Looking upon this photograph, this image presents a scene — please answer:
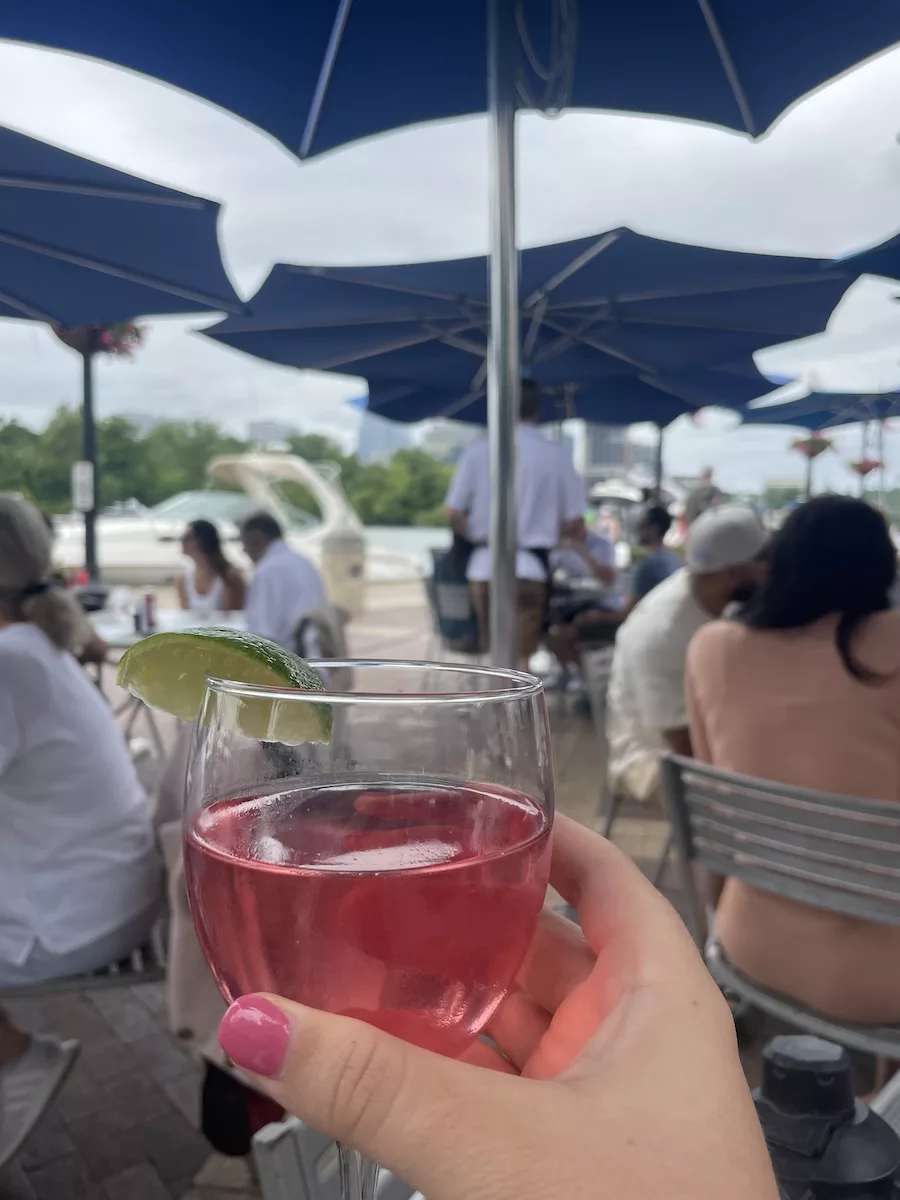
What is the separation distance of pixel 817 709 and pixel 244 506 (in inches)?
473

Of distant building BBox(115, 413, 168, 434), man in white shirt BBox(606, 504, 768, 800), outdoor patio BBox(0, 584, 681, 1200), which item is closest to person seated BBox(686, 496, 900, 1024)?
man in white shirt BBox(606, 504, 768, 800)

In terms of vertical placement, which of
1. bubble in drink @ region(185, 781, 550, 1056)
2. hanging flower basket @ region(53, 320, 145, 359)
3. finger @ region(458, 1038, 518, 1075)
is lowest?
finger @ region(458, 1038, 518, 1075)

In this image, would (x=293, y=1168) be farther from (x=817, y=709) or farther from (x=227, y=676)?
(x=817, y=709)

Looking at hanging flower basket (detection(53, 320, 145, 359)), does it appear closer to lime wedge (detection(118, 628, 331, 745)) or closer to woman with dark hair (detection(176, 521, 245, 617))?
woman with dark hair (detection(176, 521, 245, 617))

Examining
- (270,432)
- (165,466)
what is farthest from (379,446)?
(165,466)

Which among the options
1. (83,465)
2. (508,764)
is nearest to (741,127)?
(508,764)

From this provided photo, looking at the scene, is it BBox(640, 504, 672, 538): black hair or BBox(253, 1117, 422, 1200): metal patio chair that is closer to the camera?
BBox(253, 1117, 422, 1200): metal patio chair

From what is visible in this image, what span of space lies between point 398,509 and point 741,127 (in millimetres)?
30161

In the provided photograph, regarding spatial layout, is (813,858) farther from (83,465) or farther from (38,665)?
(83,465)

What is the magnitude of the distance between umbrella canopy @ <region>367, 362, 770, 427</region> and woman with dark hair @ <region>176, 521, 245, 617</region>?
2.80 metres

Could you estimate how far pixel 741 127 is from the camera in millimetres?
3410

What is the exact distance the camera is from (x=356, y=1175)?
2.08 feet

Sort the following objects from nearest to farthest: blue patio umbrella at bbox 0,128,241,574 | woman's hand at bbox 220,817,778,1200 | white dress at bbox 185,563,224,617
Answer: woman's hand at bbox 220,817,778,1200 → blue patio umbrella at bbox 0,128,241,574 → white dress at bbox 185,563,224,617

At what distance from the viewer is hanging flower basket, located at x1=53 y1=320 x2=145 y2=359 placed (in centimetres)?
803
